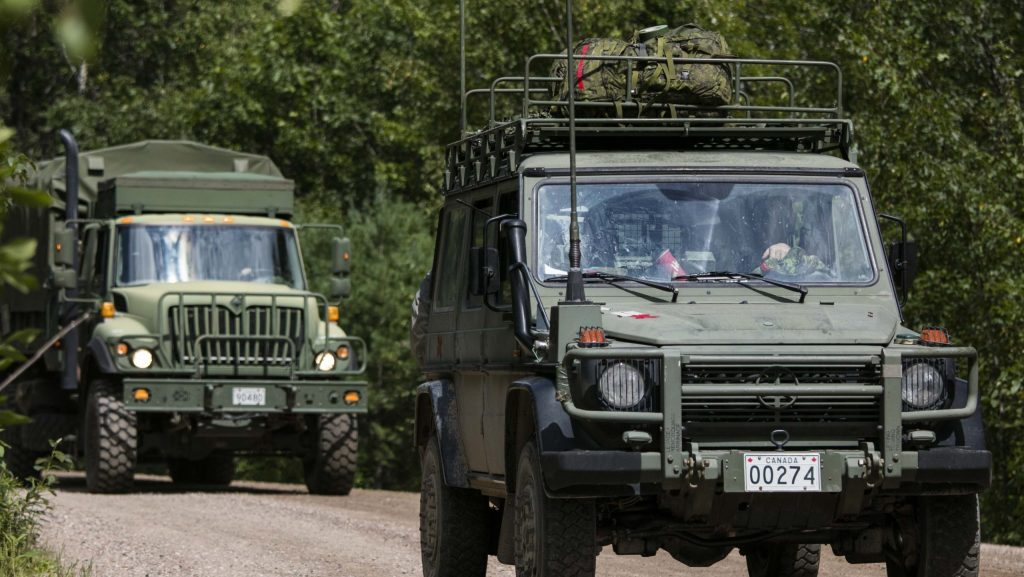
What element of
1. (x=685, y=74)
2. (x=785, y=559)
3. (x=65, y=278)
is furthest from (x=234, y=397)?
(x=685, y=74)

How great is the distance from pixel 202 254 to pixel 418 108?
57.9 feet

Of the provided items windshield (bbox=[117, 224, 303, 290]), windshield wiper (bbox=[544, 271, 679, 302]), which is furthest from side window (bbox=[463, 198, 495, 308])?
windshield (bbox=[117, 224, 303, 290])

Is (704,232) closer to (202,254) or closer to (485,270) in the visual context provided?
(485,270)

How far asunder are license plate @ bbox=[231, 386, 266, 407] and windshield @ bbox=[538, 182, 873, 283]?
934cm

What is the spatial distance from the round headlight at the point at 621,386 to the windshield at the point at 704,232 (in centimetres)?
108

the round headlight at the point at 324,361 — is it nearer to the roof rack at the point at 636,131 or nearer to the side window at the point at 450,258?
the side window at the point at 450,258

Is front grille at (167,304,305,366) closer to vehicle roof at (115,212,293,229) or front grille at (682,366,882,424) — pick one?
vehicle roof at (115,212,293,229)

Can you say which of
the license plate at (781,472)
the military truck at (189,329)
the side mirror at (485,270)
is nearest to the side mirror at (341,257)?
the military truck at (189,329)

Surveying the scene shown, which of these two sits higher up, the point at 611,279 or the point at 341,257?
the point at 341,257

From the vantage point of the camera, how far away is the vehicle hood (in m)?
6.56

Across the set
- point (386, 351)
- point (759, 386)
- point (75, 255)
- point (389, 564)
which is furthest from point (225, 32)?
point (759, 386)

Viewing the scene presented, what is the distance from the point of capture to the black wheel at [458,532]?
27.5 feet

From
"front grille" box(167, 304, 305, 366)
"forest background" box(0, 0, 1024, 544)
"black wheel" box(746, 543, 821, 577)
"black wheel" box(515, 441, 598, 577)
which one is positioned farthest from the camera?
"forest background" box(0, 0, 1024, 544)

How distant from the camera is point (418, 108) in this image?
113 ft
